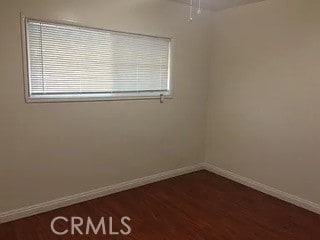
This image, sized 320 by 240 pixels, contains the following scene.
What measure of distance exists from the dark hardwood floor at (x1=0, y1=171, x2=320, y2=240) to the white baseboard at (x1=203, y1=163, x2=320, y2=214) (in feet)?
0.24

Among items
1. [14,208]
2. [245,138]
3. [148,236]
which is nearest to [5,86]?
[14,208]

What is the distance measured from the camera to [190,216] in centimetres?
283

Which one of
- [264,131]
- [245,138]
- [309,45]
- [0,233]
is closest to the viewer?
[0,233]

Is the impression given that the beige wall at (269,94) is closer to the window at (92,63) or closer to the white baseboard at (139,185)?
the white baseboard at (139,185)

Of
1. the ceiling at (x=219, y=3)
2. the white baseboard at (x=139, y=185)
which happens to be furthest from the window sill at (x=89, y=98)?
the ceiling at (x=219, y=3)

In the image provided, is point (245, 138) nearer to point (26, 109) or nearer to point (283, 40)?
point (283, 40)

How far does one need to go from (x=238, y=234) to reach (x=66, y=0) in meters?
2.71

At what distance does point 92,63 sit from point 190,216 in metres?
1.89

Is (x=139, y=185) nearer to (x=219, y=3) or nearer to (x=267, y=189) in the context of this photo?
(x=267, y=189)

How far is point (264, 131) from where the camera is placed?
3.38 meters

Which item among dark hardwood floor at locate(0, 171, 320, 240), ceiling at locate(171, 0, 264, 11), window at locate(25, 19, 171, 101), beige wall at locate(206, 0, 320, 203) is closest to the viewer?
dark hardwood floor at locate(0, 171, 320, 240)

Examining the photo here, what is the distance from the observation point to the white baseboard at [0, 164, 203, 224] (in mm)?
2680

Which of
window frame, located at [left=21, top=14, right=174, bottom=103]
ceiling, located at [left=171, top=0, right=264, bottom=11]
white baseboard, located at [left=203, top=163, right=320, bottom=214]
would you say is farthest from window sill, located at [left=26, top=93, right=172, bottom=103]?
white baseboard, located at [left=203, top=163, right=320, bottom=214]

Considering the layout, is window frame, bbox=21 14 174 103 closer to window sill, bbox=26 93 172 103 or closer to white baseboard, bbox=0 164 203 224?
window sill, bbox=26 93 172 103
